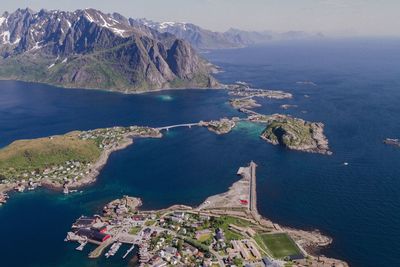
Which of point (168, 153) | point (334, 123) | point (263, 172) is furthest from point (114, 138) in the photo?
point (334, 123)

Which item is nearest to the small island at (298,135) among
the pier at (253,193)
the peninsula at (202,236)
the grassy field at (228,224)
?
the pier at (253,193)

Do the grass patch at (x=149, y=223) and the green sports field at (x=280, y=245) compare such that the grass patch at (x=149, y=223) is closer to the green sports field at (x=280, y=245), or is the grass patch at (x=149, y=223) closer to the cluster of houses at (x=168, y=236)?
the cluster of houses at (x=168, y=236)

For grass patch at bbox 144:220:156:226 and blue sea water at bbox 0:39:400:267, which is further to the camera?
grass patch at bbox 144:220:156:226

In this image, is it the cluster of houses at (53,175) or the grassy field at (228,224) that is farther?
the cluster of houses at (53,175)

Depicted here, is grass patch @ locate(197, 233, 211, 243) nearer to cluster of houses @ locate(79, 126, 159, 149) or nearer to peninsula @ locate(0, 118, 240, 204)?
peninsula @ locate(0, 118, 240, 204)

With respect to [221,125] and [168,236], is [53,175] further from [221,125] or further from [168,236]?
[221,125]

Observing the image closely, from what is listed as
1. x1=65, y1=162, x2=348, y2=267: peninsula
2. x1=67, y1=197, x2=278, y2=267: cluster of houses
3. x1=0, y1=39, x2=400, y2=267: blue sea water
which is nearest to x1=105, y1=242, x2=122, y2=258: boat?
x1=65, y1=162, x2=348, y2=267: peninsula

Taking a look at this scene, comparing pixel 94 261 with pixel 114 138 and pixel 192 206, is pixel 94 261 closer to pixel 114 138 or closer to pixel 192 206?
pixel 192 206
